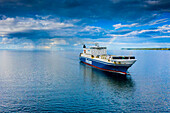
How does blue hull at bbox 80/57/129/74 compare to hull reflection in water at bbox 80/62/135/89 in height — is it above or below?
above

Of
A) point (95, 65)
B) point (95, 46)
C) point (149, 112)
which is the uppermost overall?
point (95, 46)

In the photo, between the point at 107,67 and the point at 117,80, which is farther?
the point at 107,67

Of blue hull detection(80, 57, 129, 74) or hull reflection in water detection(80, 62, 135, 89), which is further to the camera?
blue hull detection(80, 57, 129, 74)

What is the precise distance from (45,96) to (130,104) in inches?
900

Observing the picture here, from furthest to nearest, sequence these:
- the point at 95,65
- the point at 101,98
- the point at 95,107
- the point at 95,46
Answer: the point at 95,46, the point at 95,65, the point at 101,98, the point at 95,107

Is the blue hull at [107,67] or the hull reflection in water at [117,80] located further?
the blue hull at [107,67]

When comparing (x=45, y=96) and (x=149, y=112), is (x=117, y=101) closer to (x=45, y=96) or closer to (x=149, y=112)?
(x=149, y=112)

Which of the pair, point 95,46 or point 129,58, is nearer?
point 129,58

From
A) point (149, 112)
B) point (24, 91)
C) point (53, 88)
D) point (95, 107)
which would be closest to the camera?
point (149, 112)

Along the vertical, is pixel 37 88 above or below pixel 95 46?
below

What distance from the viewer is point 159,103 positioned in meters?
34.2

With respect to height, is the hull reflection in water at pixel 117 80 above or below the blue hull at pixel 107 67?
below

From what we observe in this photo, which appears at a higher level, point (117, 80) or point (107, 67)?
point (107, 67)

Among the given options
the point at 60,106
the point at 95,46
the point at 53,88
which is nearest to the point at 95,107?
the point at 60,106
